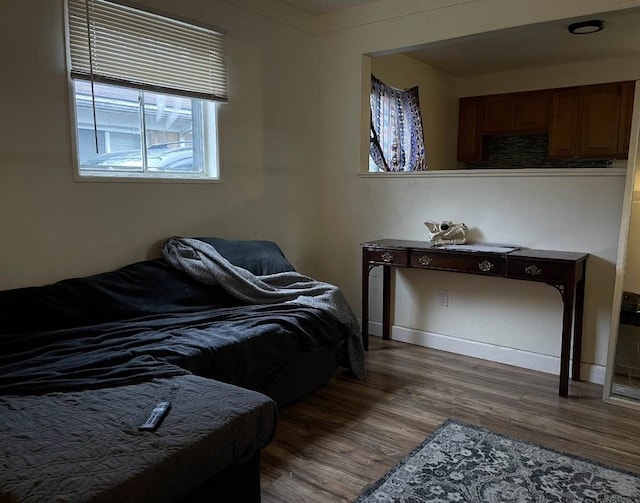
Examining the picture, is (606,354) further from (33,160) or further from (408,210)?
(33,160)

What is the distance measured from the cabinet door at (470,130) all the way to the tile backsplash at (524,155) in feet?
0.69

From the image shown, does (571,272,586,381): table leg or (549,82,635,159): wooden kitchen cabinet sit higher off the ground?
(549,82,635,159): wooden kitchen cabinet

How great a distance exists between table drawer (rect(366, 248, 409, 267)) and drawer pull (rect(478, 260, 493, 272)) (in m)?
0.51

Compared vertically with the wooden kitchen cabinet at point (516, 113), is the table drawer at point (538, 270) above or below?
below

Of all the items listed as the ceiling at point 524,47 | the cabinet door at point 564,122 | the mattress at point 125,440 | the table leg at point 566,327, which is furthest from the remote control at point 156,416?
the cabinet door at point 564,122

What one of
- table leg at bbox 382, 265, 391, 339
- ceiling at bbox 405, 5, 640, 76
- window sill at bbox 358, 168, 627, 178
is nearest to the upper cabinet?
ceiling at bbox 405, 5, 640, 76

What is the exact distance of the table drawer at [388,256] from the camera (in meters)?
3.47

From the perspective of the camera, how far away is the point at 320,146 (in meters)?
4.23

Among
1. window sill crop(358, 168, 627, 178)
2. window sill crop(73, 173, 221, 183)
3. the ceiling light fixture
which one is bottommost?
window sill crop(73, 173, 221, 183)

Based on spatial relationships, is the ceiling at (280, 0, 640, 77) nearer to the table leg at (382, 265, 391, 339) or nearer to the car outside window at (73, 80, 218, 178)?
the car outside window at (73, 80, 218, 178)

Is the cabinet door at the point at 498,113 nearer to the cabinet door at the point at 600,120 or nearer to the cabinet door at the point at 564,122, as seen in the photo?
the cabinet door at the point at 564,122

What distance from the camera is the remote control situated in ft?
5.08

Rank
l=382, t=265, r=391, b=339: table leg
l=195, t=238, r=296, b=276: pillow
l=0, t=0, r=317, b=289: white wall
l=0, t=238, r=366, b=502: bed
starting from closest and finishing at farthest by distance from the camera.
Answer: l=0, t=238, r=366, b=502: bed, l=0, t=0, r=317, b=289: white wall, l=195, t=238, r=296, b=276: pillow, l=382, t=265, r=391, b=339: table leg

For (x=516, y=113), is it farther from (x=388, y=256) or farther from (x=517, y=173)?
(x=388, y=256)
